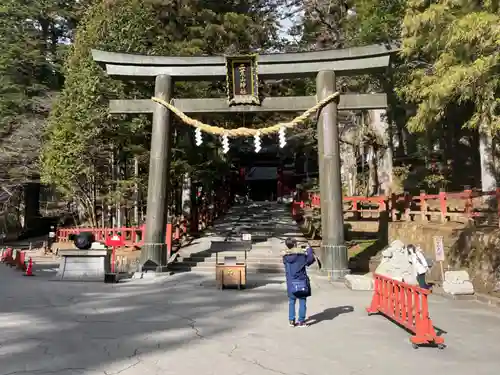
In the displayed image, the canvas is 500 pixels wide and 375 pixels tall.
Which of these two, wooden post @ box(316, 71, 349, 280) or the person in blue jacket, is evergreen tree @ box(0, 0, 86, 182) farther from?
the person in blue jacket

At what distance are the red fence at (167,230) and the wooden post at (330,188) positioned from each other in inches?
226

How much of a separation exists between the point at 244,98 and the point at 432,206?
1147cm

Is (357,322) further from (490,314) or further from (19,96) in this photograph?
(19,96)

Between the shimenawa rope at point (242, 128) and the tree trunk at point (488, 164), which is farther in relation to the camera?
the tree trunk at point (488, 164)

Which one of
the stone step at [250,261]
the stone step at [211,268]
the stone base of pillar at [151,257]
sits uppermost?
the stone base of pillar at [151,257]

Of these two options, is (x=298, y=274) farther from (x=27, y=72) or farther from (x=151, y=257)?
(x=27, y=72)

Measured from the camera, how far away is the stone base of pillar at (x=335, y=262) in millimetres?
12039

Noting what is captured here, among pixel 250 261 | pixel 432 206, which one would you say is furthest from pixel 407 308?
pixel 432 206

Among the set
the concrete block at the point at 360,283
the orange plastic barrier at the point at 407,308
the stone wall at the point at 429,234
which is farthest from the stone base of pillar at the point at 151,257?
the stone wall at the point at 429,234

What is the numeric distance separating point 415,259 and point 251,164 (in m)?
37.4

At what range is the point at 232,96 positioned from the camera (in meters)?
13.2

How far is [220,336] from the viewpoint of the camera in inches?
248

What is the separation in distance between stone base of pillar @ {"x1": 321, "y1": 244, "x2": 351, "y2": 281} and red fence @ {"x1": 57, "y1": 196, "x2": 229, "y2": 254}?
19.0 feet

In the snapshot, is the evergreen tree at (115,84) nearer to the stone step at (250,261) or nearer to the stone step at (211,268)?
the stone step at (250,261)
